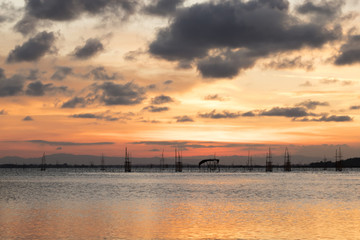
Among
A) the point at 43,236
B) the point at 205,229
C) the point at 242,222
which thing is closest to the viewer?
the point at 43,236

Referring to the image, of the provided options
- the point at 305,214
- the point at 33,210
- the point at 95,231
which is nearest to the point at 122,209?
the point at 33,210

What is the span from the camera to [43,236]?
3284 cm

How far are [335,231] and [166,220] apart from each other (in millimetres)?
14578

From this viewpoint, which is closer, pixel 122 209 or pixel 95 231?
pixel 95 231

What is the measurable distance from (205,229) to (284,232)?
237 inches

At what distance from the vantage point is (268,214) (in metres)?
45.8

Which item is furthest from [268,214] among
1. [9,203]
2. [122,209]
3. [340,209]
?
[9,203]


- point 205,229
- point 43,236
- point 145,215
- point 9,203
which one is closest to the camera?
point 43,236

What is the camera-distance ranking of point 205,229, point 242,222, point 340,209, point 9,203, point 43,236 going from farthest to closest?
point 9,203
point 340,209
point 242,222
point 205,229
point 43,236

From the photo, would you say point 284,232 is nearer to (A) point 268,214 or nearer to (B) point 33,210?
(A) point 268,214

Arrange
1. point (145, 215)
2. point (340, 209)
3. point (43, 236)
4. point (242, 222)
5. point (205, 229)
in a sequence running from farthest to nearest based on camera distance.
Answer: point (340, 209)
point (145, 215)
point (242, 222)
point (205, 229)
point (43, 236)

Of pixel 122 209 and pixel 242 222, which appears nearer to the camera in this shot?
pixel 242 222

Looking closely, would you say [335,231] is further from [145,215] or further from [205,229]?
[145,215]

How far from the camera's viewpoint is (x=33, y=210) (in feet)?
166
